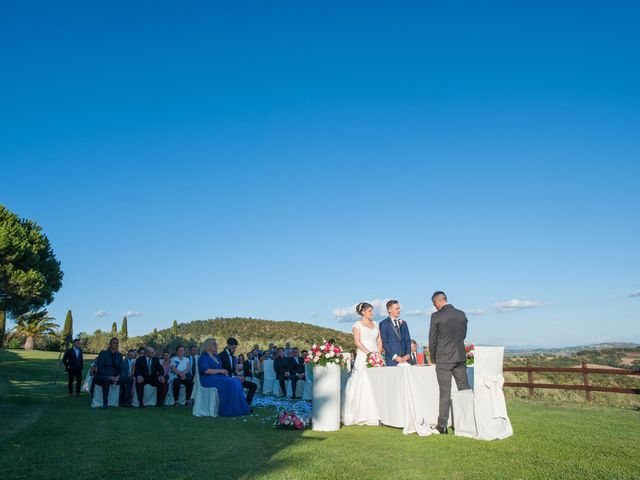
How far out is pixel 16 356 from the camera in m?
35.8

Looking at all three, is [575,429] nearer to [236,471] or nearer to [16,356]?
[236,471]

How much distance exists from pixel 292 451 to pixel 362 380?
3.45 metres

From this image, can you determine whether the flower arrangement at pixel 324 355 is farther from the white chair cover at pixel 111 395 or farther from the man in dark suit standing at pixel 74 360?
the man in dark suit standing at pixel 74 360

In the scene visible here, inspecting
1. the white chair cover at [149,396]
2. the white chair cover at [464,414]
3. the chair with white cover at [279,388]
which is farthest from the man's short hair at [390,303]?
the chair with white cover at [279,388]

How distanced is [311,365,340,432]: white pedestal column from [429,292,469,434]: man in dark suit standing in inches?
75.4

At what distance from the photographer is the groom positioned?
415 inches

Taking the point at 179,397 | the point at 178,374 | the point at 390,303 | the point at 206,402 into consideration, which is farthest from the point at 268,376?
the point at 390,303

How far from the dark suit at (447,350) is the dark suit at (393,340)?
186 centimetres

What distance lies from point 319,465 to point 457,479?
1.59 m

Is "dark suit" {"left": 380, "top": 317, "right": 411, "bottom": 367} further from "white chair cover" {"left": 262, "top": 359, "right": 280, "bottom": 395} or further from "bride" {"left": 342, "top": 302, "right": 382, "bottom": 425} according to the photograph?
"white chair cover" {"left": 262, "top": 359, "right": 280, "bottom": 395}

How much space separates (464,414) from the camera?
8.30m

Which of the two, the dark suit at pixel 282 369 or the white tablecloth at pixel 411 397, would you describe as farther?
the dark suit at pixel 282 369

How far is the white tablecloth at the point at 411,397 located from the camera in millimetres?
8688

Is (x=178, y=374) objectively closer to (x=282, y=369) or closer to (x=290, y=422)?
(x=282, y=369)
